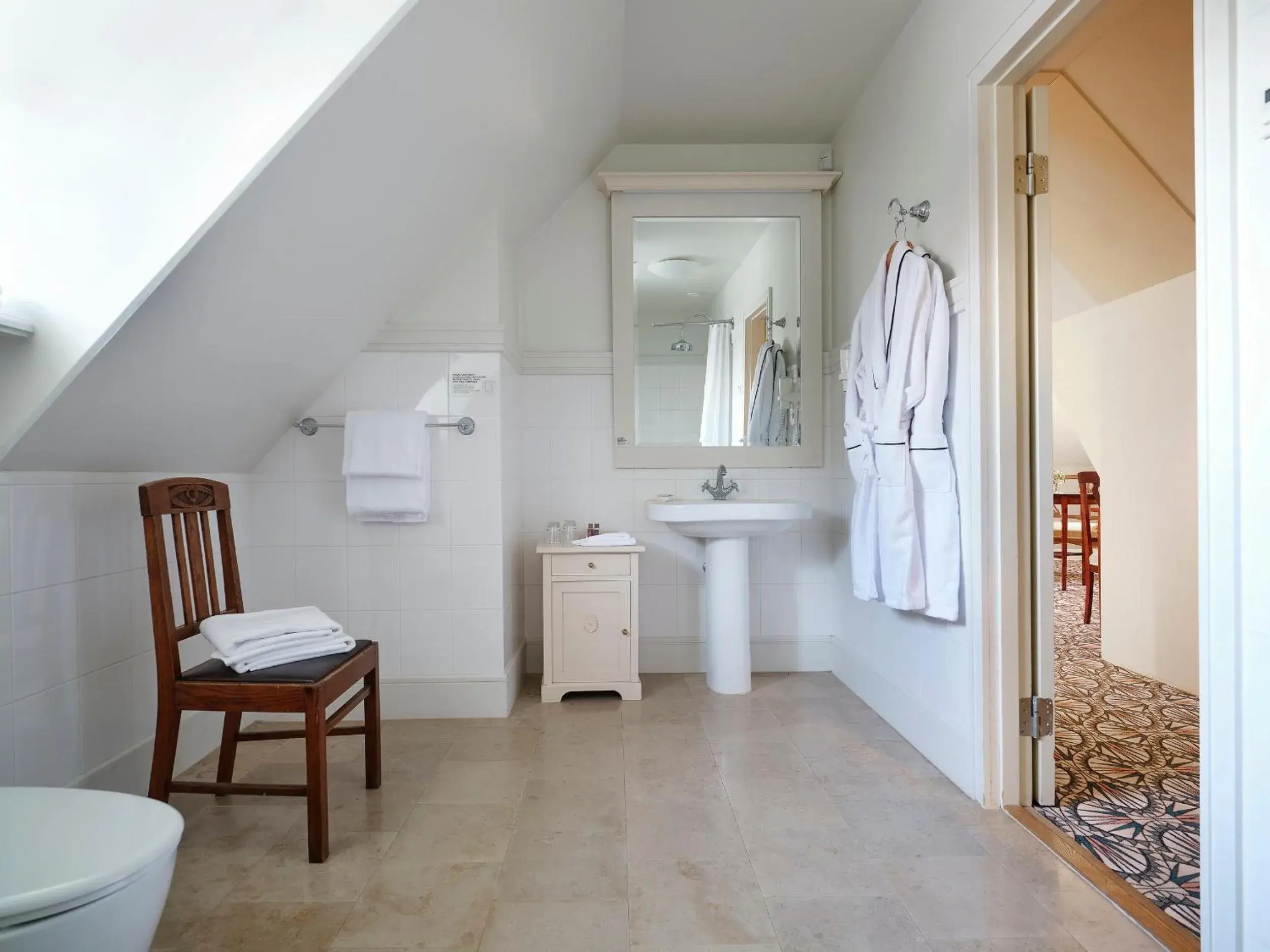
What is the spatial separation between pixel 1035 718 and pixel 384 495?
7.12ft

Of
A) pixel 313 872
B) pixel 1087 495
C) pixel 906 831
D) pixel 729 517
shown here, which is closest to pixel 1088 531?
pixel 1087 495

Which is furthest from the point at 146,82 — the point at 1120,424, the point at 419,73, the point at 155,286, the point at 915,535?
the point at 1120,424

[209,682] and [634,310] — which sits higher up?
[634,310]

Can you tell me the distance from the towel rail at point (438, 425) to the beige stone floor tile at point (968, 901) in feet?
6.42

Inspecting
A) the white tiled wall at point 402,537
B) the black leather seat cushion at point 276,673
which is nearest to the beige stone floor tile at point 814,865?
the black leather seat cushion at point 276,673

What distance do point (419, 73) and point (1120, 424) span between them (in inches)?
121

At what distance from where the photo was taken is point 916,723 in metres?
2.52

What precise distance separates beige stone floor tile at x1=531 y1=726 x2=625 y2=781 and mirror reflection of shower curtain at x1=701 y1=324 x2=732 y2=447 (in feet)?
4.74

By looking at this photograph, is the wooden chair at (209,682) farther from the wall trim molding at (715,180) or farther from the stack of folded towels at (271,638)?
the wall trim molding at (715,180)

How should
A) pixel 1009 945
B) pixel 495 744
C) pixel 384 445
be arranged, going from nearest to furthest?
pixel 1009 945, pixel 495 744, pixel 384 445

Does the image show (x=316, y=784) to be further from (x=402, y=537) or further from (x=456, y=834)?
(x=402, y=537)

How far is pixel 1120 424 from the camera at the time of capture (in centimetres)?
329

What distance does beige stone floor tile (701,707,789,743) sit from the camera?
104 inches

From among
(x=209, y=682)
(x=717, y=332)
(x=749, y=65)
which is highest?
(x=749, y=65)
